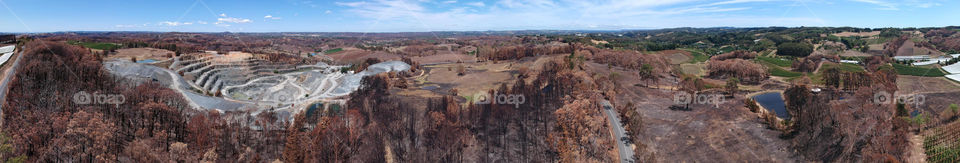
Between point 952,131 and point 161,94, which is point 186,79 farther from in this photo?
point 952,131

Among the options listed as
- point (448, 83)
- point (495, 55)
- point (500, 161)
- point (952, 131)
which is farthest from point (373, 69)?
point (952, 131)

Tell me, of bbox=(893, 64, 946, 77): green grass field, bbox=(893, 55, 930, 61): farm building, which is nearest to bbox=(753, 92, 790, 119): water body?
bbox=(893, 64, 946, 77): green grass field

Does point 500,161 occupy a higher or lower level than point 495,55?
lower

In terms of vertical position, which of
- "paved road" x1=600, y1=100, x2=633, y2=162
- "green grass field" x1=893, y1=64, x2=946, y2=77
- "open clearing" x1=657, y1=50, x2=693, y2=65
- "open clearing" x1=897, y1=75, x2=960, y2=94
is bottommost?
"paved road" x1=600, y1=100, x2=633, y2=162

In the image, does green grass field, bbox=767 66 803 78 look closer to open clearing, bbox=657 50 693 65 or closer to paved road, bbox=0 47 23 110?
open clearing, bbox=657 50 693 65

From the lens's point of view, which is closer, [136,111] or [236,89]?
[136,111]

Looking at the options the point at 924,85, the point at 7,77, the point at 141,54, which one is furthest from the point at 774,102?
the point at 141,54
